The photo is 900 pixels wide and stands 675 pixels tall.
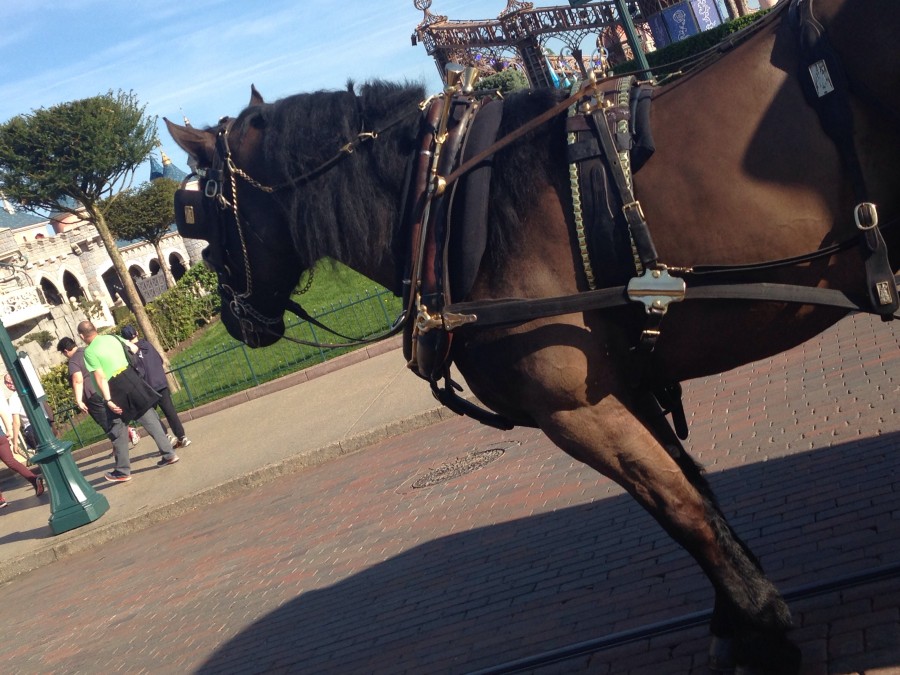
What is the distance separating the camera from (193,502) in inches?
404

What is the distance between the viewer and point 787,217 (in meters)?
2.74

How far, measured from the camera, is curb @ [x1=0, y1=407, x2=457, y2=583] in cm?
1005

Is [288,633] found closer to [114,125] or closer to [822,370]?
[822,370]

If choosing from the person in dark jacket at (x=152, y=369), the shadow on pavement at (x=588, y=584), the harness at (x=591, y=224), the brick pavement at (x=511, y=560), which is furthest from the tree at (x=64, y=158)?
the harness at (x=591, y=224)

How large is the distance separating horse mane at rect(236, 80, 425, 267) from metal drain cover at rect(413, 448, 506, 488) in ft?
13.8

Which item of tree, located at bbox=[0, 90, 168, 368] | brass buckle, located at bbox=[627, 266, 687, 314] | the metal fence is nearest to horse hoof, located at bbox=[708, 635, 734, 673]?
brass buckle, located at bbox=[627, 266, 687, 314]

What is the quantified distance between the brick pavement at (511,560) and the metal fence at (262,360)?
6.20 m

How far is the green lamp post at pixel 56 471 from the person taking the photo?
10.6m

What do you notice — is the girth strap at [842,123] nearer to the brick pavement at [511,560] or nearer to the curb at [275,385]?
the brick pavement at [511,560]

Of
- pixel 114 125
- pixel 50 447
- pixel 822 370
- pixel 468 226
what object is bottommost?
pixel 822 370

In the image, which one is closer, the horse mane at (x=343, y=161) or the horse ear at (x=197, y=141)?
the horse mane at (x=343, y=161)

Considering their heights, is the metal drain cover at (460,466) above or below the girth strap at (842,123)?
below

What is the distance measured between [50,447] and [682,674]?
29.9ft

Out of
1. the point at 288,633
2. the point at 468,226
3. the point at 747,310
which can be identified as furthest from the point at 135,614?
the point at 747,310
